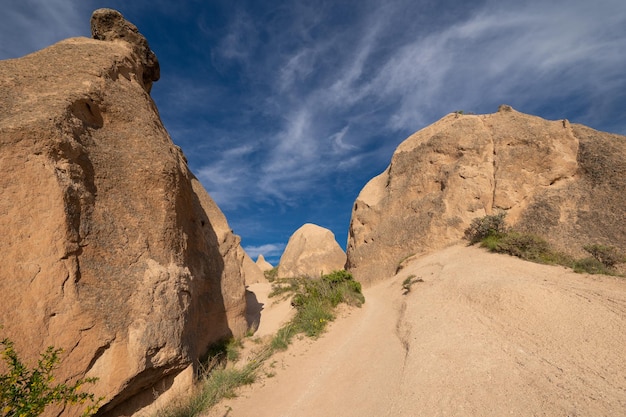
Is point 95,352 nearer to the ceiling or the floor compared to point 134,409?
nearer to the ceiling

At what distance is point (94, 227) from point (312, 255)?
21049 millimetres

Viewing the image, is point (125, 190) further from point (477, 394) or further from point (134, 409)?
point (477, 394)

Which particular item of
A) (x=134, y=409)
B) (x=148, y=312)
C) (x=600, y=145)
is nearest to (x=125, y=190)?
(x=148, y=312)

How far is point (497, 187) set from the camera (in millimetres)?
14047

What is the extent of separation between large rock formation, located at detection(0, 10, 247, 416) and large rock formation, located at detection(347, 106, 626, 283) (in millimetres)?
10891

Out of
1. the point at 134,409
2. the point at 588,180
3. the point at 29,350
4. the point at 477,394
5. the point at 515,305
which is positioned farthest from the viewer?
the point at 588,180

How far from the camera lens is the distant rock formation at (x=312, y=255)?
81.1ft

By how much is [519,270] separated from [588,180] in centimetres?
768

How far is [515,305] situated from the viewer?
5.48 meters

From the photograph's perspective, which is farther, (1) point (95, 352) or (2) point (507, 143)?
(2) point (507, 143)

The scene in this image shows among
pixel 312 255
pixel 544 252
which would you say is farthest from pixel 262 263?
pixel 544 252

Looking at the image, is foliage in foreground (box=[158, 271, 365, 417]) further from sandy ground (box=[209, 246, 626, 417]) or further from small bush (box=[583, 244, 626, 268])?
small bush (box=[583, 244, 626, 268])

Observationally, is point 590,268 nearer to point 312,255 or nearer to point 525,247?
point 525,247

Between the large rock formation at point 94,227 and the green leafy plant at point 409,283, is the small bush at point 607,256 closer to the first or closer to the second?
the green leafy plant at point 409,283
